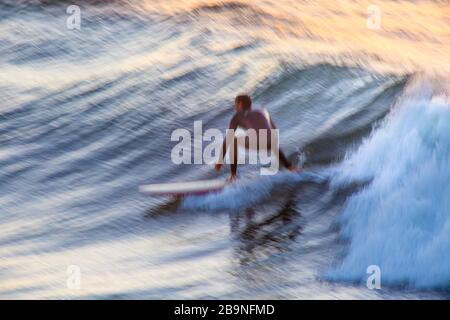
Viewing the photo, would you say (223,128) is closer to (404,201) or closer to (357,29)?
(357,29)

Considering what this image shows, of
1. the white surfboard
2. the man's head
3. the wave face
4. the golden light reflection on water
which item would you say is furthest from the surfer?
the golden light reflection on water

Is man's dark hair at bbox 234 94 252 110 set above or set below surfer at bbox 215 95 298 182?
above

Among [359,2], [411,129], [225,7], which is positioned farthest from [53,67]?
[411,129]

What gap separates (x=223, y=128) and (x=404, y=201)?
3.38m

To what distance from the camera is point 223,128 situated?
9.82 meters

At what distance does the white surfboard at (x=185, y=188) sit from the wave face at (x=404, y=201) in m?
0.93

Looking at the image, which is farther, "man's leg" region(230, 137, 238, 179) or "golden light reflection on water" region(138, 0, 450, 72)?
"golden light reflection on water" region(138, 0, 450, 72)

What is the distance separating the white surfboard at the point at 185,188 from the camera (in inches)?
295

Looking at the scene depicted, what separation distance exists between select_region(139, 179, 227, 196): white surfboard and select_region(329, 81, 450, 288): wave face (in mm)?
929

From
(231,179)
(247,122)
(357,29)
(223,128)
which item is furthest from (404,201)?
(357,29)

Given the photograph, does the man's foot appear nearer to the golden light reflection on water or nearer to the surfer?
the surfer

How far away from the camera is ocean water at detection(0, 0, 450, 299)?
234 inches
